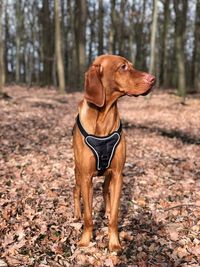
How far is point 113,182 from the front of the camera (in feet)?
16.4

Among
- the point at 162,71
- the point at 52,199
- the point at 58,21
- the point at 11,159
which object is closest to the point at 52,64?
the point at 162,71

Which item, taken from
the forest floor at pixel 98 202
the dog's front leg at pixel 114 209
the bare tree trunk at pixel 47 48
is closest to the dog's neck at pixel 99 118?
the dog's front leg at pixel 114 209

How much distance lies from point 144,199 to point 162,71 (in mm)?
31213

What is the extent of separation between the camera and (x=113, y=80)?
15.1ft

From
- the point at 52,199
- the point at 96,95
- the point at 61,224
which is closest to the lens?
the point at 96,95

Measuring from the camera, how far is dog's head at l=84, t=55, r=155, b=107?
4.50 m

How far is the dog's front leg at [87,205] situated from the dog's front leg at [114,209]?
0.87ft

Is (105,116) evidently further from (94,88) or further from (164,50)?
(164,50)

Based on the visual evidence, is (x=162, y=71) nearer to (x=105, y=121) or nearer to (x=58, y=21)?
(x=58, y=21)

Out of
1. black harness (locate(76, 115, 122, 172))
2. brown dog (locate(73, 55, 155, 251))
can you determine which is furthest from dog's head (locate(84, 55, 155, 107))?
black harness (locate(76, 115, 122, 172))

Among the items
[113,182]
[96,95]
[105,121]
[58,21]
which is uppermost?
[58,21]

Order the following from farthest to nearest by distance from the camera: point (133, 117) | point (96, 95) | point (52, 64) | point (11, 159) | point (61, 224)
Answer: point (52, 64), point (133, 117), point (11, 159), point (61, 224), point (96, 95)

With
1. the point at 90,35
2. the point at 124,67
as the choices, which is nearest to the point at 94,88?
the point at 124,67

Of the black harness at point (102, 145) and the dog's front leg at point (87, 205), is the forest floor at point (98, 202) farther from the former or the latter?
the black harness at point (102, 145)
